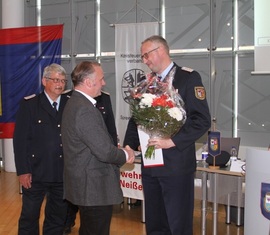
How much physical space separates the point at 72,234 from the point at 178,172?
1926 millimetres

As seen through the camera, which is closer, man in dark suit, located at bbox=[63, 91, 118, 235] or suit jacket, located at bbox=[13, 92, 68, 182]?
suit jacket, located at bbox=[13, 92, 68, 182]

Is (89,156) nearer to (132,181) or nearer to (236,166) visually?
(236,166)

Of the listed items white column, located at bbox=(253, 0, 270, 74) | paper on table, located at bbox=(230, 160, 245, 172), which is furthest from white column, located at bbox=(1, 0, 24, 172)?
paper on table, located at bbox=(230, 160, 245, 172)

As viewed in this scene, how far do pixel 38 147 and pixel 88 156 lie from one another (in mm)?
961

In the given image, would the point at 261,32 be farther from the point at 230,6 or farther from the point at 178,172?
the point at 178,172

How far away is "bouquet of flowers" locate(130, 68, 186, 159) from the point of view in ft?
7.20

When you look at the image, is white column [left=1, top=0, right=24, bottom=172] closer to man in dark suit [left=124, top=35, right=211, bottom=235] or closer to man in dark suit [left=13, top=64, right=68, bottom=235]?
man in dark suit [left=13, top=64, right=68, bottom=235]

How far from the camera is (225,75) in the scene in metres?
6.87

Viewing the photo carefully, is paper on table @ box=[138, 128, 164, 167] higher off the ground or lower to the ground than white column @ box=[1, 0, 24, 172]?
lower

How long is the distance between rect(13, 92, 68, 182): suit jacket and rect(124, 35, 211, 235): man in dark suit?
35.1 inches

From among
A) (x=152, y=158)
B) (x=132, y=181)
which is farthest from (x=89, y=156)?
(x=132, y=181)

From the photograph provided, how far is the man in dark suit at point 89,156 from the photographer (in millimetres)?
2168

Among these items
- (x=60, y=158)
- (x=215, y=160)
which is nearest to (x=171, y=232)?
(x=60, y=158)

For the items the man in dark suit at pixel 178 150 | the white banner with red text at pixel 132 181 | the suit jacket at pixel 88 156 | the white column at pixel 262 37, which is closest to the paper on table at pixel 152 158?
the man in dark suit at pixel 178 150
